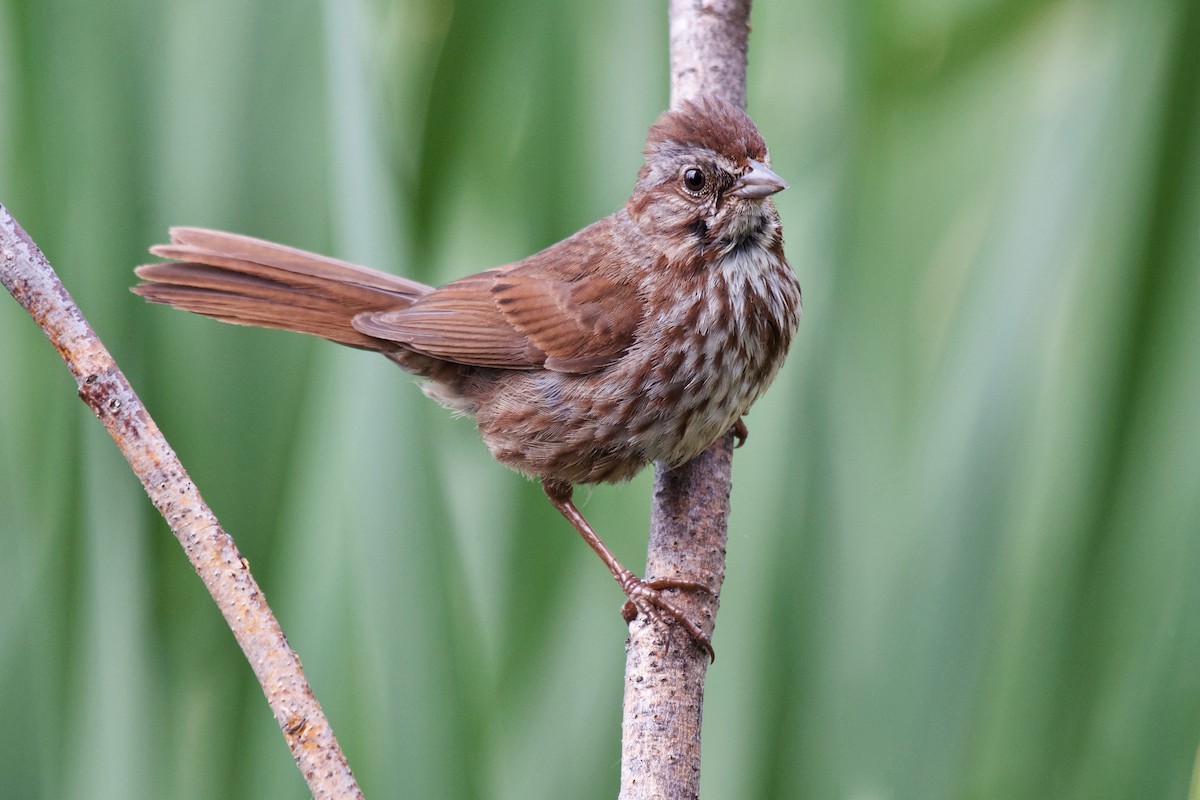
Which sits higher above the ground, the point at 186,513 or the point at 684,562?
the point at 684,562

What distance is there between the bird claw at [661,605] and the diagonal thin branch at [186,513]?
2.87 ft

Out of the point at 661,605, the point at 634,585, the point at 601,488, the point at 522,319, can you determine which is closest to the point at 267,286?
the point at 522,319

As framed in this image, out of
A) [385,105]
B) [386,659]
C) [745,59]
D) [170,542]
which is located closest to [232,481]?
[170,542]

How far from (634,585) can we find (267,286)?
1.12 meters

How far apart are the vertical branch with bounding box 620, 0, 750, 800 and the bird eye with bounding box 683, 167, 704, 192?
0.23 meters

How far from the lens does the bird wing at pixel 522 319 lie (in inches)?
108

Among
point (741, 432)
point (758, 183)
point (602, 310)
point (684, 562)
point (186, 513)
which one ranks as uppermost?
point (758, 183)

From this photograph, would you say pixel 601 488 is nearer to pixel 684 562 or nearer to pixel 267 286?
pixel 684 562

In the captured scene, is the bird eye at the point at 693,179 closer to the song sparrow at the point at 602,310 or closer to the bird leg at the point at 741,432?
the song sparrow at the point at 602,310

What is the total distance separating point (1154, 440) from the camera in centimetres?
265

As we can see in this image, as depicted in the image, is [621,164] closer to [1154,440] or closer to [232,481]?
[232,481]

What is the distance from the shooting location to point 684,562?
7.92 ft

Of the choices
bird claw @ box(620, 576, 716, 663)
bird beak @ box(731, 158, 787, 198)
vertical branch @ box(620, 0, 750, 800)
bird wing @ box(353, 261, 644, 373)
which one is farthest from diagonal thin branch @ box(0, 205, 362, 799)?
bird beak @ box(731, 158, 787, 198)

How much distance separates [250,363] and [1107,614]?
2.09 m
